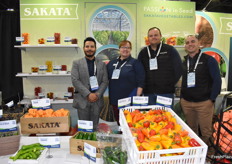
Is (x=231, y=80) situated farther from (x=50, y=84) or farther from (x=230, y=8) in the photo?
(x=50, y=84)

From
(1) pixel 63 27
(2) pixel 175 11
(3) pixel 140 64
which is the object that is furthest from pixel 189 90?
(1) pixel 63 27

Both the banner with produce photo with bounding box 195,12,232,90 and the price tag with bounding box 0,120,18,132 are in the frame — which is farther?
the banner with produce photo with bounding box 195,12,232,90

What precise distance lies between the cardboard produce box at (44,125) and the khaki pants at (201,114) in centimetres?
167

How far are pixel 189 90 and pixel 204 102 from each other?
24 centimetres

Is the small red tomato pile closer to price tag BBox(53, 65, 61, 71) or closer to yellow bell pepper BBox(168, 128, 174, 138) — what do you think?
yellow bell pepper BBox(168, 128, 174, 138)

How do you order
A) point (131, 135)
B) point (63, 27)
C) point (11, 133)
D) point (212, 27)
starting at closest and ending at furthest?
point (131, 135)
point (11, 133)
point (63, 27)
point (212, 27)

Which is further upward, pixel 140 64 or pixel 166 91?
pixel 140 64

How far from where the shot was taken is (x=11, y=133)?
1.74 metres

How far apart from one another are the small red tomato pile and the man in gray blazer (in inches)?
45.3

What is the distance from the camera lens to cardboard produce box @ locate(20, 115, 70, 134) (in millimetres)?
1902

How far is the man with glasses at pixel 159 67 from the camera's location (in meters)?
2.62

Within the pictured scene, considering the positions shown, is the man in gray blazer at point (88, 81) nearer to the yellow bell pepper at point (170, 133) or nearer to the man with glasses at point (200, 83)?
the man with glasses at point (200, 83)

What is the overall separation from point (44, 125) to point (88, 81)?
949 millimetres

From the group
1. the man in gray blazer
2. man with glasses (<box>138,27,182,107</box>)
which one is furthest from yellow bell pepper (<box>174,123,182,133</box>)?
the man in gray blazer
